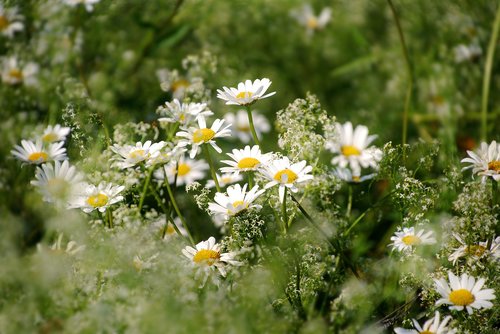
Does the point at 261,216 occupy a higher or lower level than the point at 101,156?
lower

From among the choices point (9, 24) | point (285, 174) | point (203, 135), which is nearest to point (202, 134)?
point (203, 135)

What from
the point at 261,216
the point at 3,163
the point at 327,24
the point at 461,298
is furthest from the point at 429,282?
the point at 327,24

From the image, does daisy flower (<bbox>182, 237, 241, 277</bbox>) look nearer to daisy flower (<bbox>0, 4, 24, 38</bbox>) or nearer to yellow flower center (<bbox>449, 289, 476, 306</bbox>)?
yellow flower center (<bbox>449, 289, 476, 306</bbox>)

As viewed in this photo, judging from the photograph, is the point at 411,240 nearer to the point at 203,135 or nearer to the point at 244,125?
the point at 203,135

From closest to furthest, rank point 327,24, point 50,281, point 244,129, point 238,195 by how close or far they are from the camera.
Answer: point 50,281 < point 238,195 < point 244,129 < point 327,24

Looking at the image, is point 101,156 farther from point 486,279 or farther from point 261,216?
point 486,279
